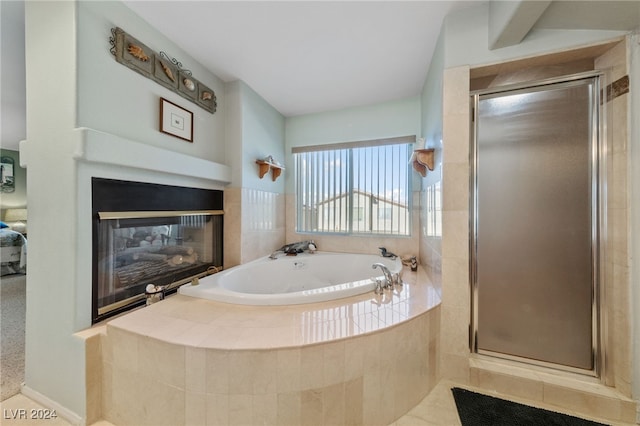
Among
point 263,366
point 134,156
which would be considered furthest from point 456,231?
point 134,156

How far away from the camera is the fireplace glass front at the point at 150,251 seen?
1333 millimetres

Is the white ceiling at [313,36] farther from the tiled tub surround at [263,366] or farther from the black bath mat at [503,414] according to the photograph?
the black bath mat at [503,414]

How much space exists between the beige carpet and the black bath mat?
8.55ft

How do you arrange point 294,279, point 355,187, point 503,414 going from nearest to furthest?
point 503,414 → point 294,279 → point 355,187

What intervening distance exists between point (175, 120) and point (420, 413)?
248cm

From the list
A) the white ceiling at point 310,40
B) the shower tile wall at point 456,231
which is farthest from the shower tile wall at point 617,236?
the white ceiling at point 310,40

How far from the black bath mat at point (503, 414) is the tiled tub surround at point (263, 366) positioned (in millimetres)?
210

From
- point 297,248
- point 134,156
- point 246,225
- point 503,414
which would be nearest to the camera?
point 503,414

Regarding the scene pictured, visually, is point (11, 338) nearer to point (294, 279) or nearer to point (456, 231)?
point (294, 279)

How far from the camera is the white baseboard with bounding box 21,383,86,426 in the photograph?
1146 mm

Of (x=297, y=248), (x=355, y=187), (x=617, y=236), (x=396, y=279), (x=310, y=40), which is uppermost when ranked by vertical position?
(x=310, y=40)

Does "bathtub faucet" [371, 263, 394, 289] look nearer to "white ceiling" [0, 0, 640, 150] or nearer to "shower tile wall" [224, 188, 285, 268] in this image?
"shower tile wall" [224, 188, 285, 268]

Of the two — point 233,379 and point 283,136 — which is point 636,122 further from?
point 283,136

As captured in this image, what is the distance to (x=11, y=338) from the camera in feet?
6.05
